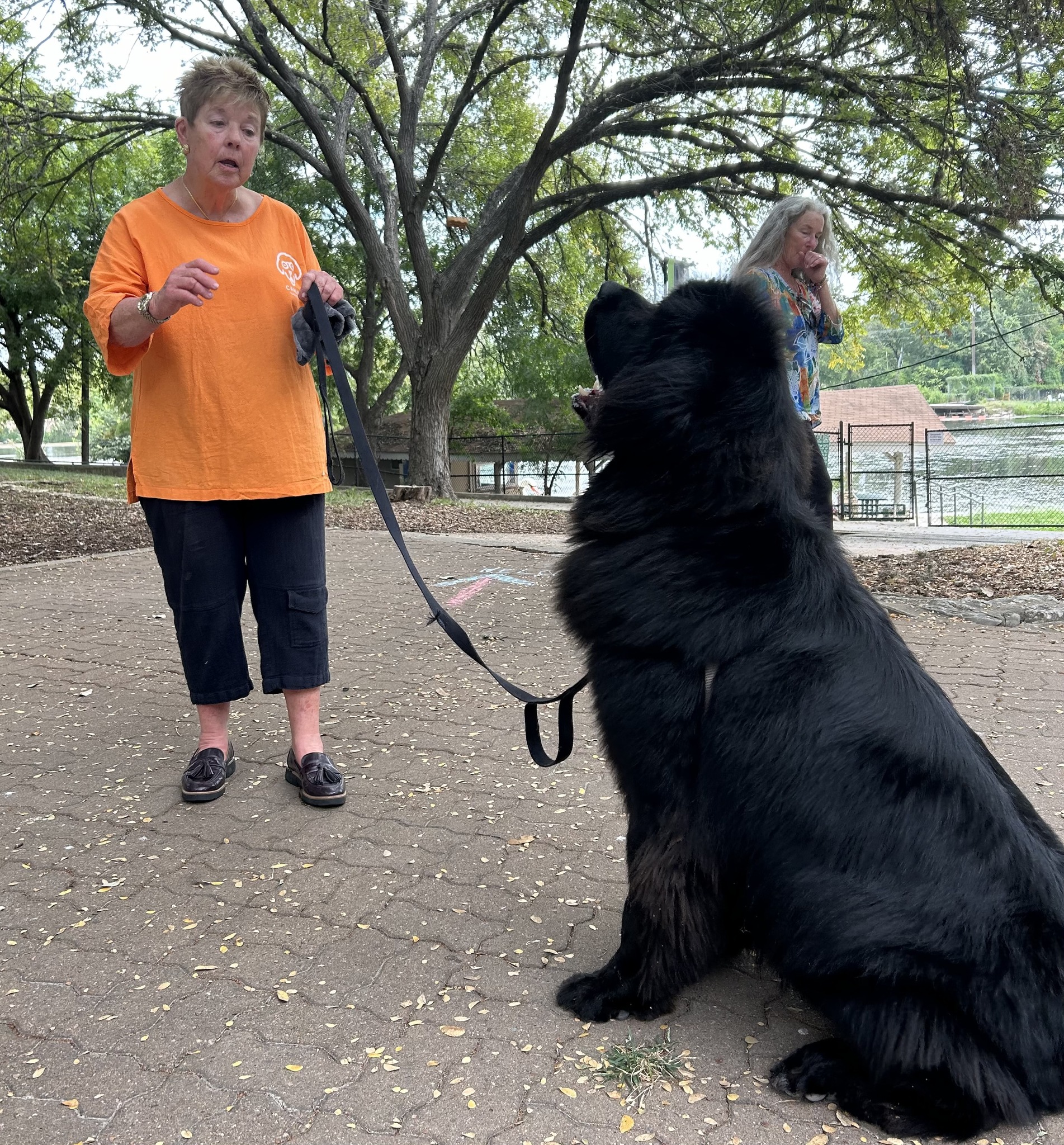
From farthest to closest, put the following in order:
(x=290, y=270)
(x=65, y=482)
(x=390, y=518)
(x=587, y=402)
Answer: (x=65, y=482), (x=290, y=270), (x=390, y=518), (x=587, y=402)

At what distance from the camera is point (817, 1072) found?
174cm

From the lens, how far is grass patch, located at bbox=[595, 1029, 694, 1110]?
175 cm

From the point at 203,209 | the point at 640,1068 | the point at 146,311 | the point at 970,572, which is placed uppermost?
the point at 203,209

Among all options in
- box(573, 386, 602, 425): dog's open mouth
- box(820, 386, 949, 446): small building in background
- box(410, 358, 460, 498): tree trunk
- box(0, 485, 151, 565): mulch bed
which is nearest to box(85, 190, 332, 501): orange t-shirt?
box(573, 386, 602, 425): dog's open mouth

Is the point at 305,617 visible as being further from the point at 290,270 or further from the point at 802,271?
the point at 802,271

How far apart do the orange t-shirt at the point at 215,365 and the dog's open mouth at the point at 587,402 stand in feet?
3.61

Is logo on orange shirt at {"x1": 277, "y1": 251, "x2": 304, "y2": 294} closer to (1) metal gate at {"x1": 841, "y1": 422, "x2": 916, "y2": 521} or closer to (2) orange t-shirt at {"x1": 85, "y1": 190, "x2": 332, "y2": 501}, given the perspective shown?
(2) orange t-shirt at {"x1": 85, "y1": 190, "x2": 332, "y2": 501}

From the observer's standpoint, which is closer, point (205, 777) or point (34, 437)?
point (205, 777)

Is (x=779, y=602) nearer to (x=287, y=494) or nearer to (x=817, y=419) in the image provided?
(x=287, y=494)

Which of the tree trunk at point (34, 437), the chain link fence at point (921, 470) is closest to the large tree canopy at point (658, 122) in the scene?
the chain link fence at point (921, 470)

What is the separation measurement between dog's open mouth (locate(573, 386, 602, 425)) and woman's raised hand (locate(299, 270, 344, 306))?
97 cm

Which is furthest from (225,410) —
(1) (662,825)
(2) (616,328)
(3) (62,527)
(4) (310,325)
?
(3) (62,527)

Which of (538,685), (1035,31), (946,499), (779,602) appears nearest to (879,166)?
(1035,31)

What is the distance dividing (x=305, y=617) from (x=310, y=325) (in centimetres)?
99
